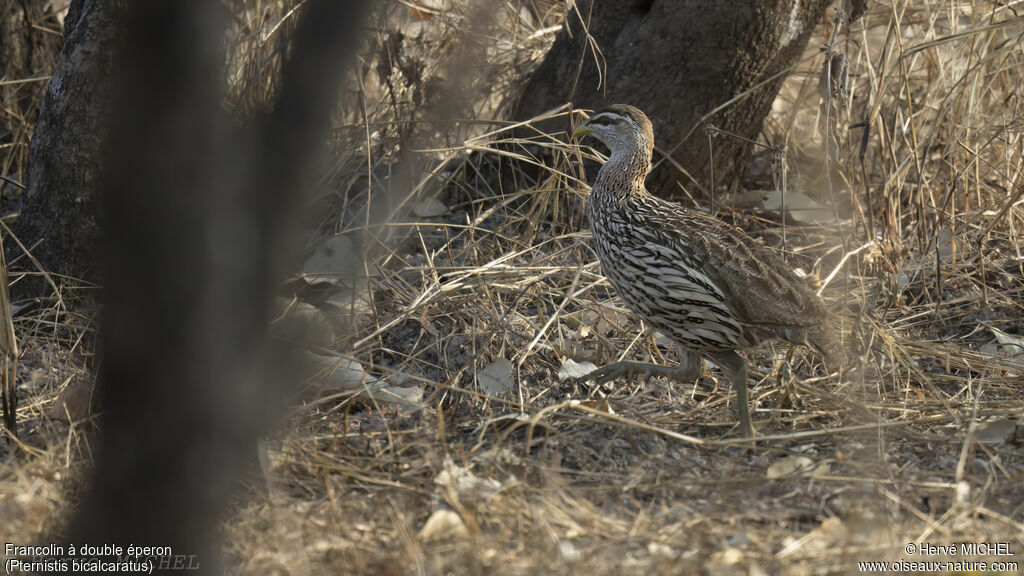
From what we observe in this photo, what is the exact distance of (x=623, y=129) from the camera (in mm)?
4188

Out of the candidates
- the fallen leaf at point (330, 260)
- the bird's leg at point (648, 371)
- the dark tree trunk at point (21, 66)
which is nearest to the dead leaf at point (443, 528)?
the bird's leg at point (648, 371)

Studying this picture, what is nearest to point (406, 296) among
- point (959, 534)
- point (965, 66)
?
point (959, 534)

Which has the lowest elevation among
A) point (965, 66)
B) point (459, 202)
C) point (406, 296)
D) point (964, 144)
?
point (406, 296)

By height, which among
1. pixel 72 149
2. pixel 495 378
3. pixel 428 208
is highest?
pixel 72 149

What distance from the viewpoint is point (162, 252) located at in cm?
162

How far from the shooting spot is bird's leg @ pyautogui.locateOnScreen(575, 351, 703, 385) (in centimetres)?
379

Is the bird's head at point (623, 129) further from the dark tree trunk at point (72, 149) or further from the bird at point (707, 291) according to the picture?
the dark tree trunk at point (72, 149)

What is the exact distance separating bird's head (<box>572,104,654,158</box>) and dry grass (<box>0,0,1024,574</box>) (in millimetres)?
395

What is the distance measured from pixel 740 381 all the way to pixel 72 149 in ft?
10.0

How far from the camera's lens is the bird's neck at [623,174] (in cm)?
399

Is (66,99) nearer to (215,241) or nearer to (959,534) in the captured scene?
(215,241)

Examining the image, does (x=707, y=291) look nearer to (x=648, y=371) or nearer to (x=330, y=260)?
(x=648, y=371)

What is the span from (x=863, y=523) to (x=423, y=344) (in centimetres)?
220
